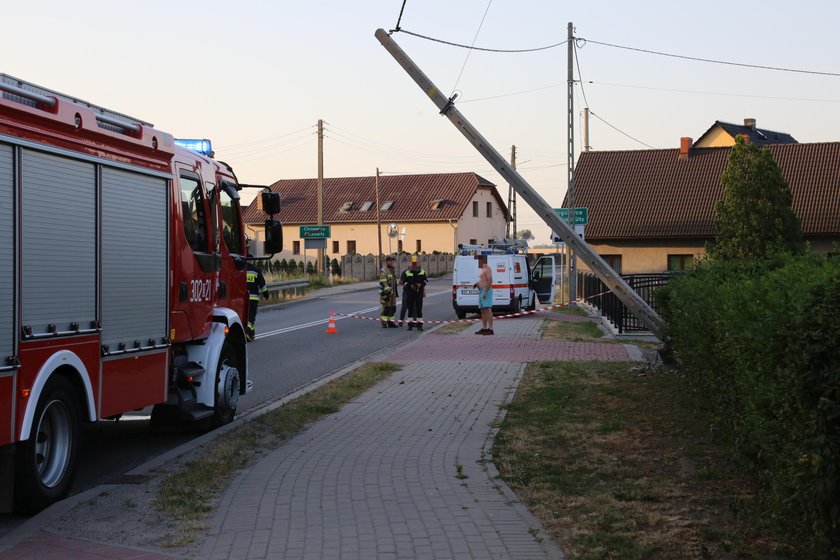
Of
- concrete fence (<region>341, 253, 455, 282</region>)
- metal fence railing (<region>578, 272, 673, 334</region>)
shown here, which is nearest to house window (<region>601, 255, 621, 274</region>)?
concrete fence (<region>341, 253, 455, 282</region>)

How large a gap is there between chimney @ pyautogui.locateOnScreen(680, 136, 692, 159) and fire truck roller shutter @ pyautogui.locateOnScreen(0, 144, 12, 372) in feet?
142

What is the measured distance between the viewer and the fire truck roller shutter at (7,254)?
6328 mm

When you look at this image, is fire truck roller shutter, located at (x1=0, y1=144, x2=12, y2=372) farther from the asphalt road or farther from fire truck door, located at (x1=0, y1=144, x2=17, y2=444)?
the asphalt road

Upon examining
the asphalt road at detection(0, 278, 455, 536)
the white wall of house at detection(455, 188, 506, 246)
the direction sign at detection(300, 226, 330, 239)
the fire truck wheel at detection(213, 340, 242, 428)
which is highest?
the white wall of house at detection(455, 188, 506, 246)

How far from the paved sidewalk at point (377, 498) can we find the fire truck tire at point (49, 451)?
2.00 ft

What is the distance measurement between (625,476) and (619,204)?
38.2 metres

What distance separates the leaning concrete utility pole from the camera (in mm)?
16375

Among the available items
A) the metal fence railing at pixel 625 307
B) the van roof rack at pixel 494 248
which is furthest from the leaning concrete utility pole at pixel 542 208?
the van roof rack at pixel 494 248

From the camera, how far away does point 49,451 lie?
720cm

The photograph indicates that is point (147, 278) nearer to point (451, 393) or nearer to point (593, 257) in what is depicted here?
point (451, 393)

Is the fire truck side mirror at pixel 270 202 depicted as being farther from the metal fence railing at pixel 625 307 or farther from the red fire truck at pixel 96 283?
the metal fence railing at pixel 625 307

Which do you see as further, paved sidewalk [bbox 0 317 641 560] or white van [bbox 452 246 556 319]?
white van [bbox 452 246 556 319]

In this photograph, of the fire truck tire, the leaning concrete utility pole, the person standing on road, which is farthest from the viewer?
the person standing on road

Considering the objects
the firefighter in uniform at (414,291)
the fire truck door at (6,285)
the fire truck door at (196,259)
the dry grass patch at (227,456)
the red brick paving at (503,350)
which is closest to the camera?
the fire truck door at (6,285)
